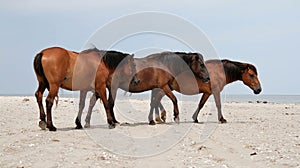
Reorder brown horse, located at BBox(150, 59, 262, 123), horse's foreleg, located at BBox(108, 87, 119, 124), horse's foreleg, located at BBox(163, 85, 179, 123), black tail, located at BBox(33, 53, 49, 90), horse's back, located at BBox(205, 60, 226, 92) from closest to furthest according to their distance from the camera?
1. black tail, located at BBox(33, 53, 49, 90)
2. horse's foreleg, located at BBox(108, 87, 119, 124)
3. horse's foreleg, located at BBox(163, 85, 179, 123)
4. brown horse, located at BBox(150, 59, 262, 123)
5. horse's back, located at BBox(205, 60, 226, 92)

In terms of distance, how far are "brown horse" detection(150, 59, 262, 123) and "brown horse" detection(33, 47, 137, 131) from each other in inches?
90.4

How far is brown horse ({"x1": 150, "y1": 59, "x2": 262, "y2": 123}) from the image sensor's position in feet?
49.5

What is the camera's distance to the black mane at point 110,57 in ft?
42.2

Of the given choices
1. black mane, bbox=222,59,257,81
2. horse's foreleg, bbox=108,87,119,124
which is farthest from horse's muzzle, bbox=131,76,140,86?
black mane, bbox=222,59,257,81

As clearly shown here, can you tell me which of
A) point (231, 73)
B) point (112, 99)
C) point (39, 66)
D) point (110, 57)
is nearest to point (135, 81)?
point (112, 99)

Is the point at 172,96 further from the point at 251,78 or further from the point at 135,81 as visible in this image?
the point at 251,78

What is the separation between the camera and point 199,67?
14.8 m

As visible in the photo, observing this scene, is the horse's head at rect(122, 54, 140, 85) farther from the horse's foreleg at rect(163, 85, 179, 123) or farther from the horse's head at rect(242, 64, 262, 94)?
the horse's head at rect(242, 64, 262, 94)

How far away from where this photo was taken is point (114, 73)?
13.3 metres

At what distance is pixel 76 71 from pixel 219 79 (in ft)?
18.2

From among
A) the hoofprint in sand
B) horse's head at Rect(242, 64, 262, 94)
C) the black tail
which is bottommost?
the hoofprint in sand

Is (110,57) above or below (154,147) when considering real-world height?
above

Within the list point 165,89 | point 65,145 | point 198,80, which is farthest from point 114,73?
point 65,145

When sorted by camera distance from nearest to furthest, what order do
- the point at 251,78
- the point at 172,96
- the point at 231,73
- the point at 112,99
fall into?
the point at 112,99, the point at 172,96, the point at 231,73, the point at 251,78
